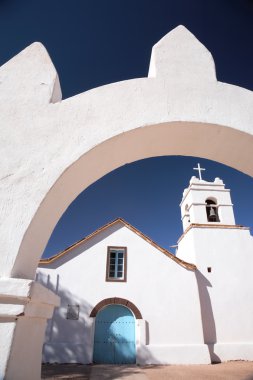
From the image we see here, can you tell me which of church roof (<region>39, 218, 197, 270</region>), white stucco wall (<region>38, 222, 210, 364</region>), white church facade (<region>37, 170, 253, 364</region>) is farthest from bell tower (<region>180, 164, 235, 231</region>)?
white stucco wall (<region>38, 222, 210, 364</region>)

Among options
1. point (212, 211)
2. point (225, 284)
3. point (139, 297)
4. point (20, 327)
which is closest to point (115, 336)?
point (139, 297)

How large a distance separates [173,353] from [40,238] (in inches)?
402

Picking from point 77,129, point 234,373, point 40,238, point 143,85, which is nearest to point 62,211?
point 40,238

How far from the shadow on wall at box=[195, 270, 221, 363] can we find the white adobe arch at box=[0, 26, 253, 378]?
10654 mm

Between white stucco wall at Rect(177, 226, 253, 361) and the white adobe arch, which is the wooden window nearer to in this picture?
white stucco wall at Rect(177, 226, 253, 361)

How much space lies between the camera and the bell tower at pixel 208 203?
13234 millimetres

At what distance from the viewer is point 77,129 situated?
5.53 ft

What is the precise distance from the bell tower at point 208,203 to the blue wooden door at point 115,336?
5495mm

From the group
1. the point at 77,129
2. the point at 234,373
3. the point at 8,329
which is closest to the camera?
the point at 8,329

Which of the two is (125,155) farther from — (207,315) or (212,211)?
(212,211)

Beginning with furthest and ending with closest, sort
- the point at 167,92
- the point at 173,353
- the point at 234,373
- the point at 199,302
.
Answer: the point at 199,302 < the point at 173,353 < the point at 234,373 < the point at 167,92

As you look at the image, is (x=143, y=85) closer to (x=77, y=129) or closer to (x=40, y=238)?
(x=77, y=129)

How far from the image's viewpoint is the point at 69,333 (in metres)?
9.62

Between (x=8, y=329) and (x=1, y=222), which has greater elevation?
(x=1, y=222)
